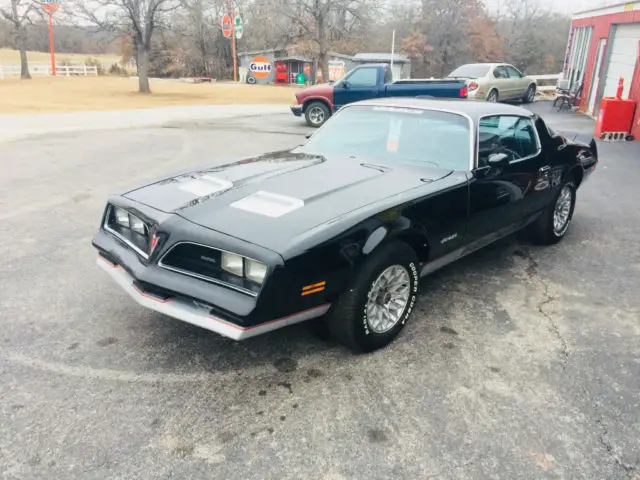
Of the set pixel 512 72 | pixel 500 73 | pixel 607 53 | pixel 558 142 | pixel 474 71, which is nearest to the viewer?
pixel 558 142

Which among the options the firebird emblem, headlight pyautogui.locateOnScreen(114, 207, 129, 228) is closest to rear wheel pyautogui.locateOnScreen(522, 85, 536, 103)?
headlight pyautogui.locateOnScreen(114, 207, 129, 228)

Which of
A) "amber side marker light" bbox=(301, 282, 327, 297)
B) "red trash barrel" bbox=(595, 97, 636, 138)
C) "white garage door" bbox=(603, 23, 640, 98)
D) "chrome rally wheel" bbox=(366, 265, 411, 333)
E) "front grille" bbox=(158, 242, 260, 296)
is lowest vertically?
"chrome rally wheel" bbox=(366, 265, 411, 333)

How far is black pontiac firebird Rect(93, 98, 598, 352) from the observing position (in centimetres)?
289

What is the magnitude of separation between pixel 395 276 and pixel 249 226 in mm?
1019

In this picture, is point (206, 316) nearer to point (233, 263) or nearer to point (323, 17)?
point (233, 263)

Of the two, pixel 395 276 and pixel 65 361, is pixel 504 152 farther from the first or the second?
pixel 65 361

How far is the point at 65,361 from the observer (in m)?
3.29

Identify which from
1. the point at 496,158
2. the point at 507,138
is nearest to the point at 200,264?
the point at 496,158

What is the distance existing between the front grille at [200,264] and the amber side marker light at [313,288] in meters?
Result: 0.30

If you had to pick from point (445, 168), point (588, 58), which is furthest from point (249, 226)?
point (588, 58)

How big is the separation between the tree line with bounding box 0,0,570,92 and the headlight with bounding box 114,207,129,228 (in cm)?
3559

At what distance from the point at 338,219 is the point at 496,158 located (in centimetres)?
171

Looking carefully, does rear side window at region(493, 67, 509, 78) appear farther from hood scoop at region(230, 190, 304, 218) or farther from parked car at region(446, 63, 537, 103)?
hood scoop at region(230, 190, 304, 218)

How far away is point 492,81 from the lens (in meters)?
18.3
